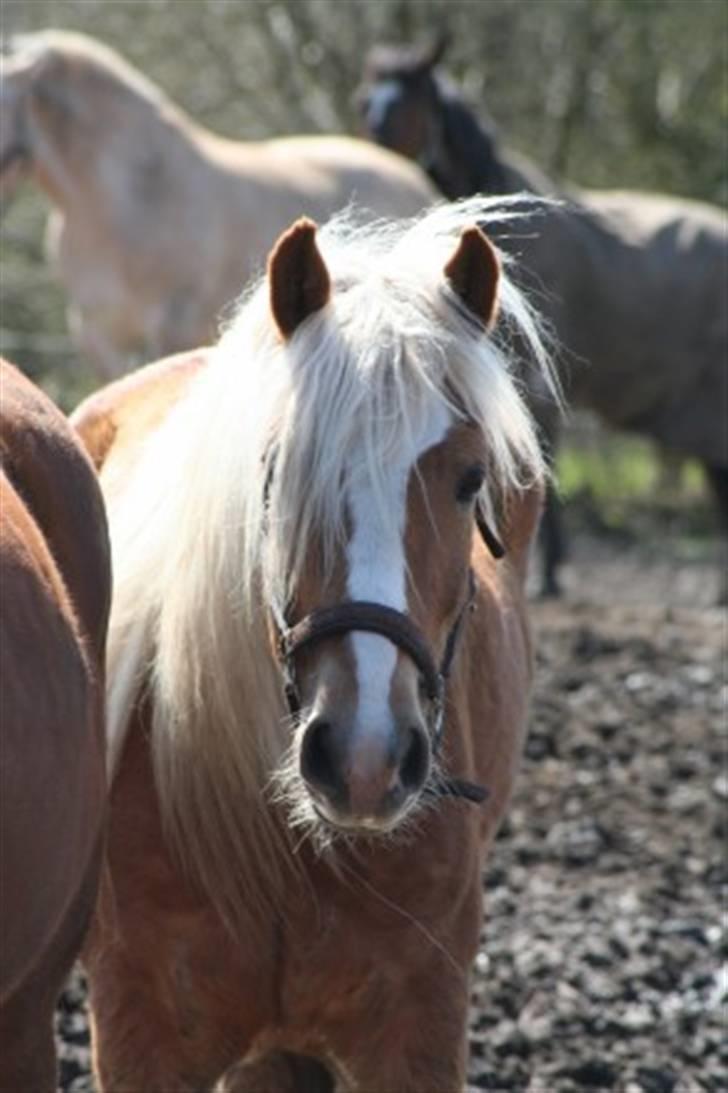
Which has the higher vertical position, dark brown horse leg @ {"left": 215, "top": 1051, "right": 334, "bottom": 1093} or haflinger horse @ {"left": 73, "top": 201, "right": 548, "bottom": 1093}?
haflinger horse @ {"left": 73, "top": 201, "right": 548, "bottom": 1093}

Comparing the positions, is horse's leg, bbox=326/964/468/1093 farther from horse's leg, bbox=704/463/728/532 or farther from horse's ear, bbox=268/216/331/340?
horse's leg, bbox=704/463/728/532

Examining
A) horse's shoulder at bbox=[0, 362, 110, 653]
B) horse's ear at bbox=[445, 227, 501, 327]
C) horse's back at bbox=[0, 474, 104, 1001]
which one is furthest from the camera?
horse's ear at bbox=[445, 227, 501, 327]

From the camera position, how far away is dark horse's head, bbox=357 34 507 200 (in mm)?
11344

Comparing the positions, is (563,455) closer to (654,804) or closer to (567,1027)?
(654,804)

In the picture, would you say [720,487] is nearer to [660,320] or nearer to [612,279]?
[660,320]

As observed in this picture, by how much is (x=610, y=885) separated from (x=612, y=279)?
576cm

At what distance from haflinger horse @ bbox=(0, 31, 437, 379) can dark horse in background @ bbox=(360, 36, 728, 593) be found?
1.72 feet

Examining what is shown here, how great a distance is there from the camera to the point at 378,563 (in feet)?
Answer: 11.1

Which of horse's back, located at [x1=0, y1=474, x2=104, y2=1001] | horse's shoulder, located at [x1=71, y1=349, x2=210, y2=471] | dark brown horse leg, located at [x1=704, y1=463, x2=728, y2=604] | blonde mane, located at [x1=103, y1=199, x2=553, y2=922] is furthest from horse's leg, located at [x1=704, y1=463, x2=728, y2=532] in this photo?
horse's back, located at [x1=0, y1=474, x2=104, y2=1001]


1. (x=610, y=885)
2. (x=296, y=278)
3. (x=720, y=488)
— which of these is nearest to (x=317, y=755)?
(x=296, y=278)

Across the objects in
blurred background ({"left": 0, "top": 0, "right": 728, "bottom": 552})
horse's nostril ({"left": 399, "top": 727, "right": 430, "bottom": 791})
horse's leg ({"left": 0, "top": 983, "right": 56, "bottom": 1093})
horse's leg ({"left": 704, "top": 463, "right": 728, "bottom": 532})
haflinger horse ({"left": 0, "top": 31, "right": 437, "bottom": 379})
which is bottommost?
horse's leg ({"left": 704, "top": 463, "right": 728, "bottom": 532})

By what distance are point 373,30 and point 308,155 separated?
5.65 meters

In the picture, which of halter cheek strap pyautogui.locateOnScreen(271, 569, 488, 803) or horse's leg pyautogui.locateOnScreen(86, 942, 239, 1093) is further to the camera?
horse's leg pyautogui.locateOnScreen(86, 942, 239, 1093)

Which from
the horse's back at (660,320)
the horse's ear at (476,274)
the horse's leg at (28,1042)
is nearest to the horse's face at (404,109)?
the horse's back at (660,320)
